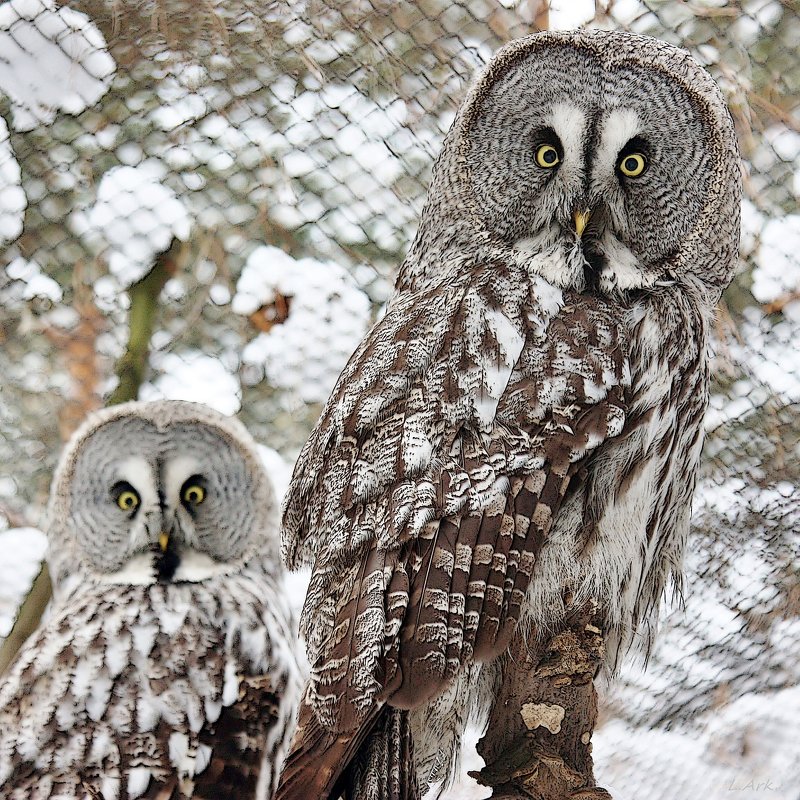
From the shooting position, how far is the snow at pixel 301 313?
8.23 feet

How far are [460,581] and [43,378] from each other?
1.55m

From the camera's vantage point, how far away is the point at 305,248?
252 cm

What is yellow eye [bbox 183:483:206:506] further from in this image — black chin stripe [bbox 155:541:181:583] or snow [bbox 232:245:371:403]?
snow [bbox 232:245:371:403]

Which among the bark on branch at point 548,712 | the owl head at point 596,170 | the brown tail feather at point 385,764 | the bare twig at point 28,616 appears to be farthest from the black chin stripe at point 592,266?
the bare twig at point 28,616

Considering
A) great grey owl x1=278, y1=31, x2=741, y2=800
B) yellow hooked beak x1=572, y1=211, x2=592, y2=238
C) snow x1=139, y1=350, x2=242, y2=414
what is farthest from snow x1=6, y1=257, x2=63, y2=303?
yellow hooked beak x1=572, y1=211, x2=592, y2=238

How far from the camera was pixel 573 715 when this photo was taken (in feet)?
5.14

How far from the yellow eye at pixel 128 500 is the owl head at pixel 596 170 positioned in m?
0.77

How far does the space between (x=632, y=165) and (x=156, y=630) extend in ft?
3.88

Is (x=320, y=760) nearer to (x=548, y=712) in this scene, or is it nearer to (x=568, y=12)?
(x=548, y=712)

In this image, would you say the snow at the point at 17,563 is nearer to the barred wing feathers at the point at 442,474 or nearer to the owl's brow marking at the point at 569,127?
the barred wing feathers at the point at 442,474

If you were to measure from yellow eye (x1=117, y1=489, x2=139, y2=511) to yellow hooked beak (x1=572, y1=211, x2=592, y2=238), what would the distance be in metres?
1.06

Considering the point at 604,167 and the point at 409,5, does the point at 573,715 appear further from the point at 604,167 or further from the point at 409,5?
the point at 409,5

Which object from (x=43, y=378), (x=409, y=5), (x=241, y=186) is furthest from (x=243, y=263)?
(x=409, y=5)

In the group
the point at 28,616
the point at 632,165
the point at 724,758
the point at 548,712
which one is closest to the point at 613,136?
the point at 632,165
